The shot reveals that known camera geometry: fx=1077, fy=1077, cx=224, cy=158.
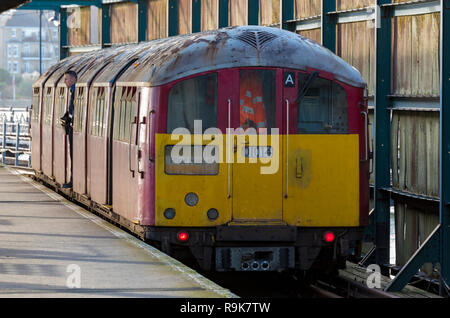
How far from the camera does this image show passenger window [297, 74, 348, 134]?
41.7 feet

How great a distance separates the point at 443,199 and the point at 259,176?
2511 mm

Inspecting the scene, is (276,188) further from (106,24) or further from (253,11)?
(106,24)

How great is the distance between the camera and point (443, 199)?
1345cm

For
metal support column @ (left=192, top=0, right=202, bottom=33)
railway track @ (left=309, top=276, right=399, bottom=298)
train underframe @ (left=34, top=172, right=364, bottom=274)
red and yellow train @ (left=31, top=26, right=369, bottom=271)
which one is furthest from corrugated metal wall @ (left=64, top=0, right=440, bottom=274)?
metal support column @ (left=192, top=0, right=202, bottom=33)

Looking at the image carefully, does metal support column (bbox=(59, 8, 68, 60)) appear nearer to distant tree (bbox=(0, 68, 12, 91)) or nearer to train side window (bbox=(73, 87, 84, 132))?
train side window (bbox=(73, 87, 84, 132))

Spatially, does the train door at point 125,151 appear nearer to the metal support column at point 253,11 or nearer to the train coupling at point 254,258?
the train coupling at point 254,258

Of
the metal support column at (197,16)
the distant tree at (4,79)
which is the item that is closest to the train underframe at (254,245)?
the metal support column at (197,16)

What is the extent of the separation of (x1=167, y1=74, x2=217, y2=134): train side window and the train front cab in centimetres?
1

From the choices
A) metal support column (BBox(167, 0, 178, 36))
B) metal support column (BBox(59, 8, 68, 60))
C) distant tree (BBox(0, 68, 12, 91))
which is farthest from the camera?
distant tree (BBox(0, 68, 12, 91))

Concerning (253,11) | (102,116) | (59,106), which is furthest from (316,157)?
(253,11)

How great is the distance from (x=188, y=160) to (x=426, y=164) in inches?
155

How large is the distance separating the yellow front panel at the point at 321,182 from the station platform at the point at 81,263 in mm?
1672

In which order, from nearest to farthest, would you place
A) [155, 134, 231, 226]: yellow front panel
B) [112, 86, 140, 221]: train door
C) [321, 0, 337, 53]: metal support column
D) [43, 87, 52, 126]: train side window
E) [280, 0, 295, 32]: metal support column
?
[155, 134, 231, 226]: yellow front panel, [112, 86, 140, 221]: train door, [321, 0, 337, 53]: metal support column, [280, 0, 295, 32]: metal support column, [43, 87, 52, 126]: train side window
